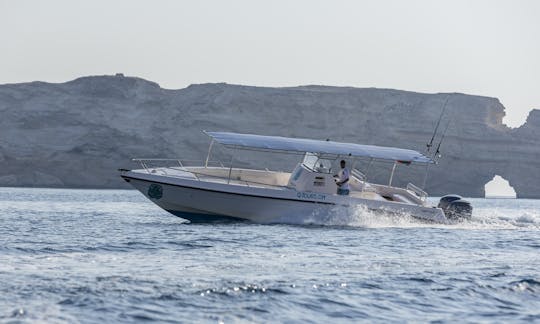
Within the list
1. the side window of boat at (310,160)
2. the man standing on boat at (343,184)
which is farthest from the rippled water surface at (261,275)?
the side window of boat at (310,160)

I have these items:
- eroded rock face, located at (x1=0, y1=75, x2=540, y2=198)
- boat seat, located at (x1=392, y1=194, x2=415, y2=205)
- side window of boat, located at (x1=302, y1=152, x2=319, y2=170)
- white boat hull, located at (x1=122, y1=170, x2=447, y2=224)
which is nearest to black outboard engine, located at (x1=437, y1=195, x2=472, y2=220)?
boat seat, located at (x1=392, y1=194, x2=415, y2=205)

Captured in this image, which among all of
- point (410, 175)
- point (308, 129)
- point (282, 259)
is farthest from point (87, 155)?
point (282, 259)

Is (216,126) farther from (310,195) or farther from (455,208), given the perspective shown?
(310,195)

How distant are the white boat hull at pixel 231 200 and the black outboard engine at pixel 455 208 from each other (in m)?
4.42

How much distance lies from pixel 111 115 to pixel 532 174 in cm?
5875

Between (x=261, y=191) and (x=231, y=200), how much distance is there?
0.90 metres

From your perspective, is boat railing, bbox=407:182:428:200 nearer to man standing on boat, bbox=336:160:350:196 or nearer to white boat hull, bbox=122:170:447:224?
man standing on boat, bbox=336:160:350:196

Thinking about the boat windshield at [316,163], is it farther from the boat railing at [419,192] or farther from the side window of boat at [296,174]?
the boat railing at [419,192]

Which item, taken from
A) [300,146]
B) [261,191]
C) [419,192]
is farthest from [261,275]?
[419,192]

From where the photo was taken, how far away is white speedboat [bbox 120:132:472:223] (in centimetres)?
2708

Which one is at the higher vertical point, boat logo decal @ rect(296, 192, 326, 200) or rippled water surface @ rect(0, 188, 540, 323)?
boat logo decal @ rect(296, 192, 326, 200)

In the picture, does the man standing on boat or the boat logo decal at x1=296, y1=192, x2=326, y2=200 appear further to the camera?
the man standing on boat

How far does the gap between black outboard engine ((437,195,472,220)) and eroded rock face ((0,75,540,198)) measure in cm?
8711

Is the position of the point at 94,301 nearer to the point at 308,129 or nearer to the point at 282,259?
the point at 282,259
